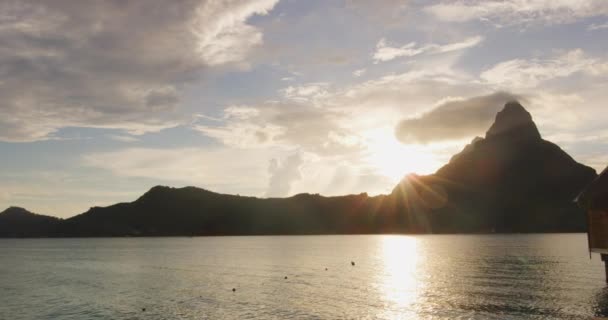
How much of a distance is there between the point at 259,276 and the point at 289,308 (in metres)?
34.1

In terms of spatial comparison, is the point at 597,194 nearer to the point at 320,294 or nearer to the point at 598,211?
the point at 598,211

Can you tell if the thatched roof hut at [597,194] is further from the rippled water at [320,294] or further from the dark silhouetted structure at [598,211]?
the rippled water at [320,294]

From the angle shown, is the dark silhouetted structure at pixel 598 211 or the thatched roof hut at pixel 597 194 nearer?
the thatched roof hut at pixel 597 194

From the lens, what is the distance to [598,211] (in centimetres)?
5650

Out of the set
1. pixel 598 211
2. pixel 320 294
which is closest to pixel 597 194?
pixel 598 211

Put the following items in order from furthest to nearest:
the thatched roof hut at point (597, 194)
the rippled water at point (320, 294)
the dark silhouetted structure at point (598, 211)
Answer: the dark silhouetted structure at point (598, 211), the thatched roof hut at point (597, 194), the rippled water at point (320, 294)

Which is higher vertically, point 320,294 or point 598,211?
point 598,211

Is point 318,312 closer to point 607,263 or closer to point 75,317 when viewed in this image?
point 75,317

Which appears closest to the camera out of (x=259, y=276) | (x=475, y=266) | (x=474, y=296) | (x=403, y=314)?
(x=403, y=314)

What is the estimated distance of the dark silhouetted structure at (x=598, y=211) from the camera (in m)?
55.7

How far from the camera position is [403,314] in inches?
1929

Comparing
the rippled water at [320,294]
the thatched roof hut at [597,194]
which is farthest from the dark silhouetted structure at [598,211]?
the rippled water at [320,294]

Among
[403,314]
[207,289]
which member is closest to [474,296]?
[403,314]

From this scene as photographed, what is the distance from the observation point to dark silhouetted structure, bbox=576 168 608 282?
183 feet
